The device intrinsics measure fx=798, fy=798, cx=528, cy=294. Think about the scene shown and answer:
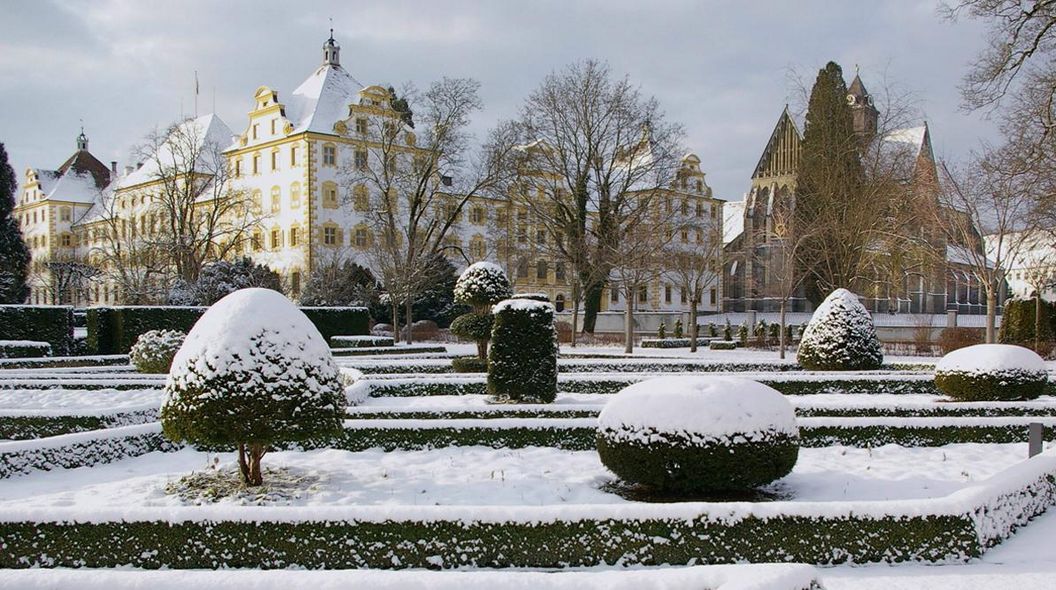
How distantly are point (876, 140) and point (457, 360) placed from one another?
23.3 m

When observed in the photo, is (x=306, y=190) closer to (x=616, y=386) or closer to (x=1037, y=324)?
(x=616, y=386)

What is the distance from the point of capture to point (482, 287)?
1944 centimetres

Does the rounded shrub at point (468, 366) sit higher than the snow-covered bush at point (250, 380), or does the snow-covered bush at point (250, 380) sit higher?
the snow-covered bush at point (250, 380)

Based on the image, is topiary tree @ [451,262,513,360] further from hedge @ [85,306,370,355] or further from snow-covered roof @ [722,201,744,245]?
snow-covered roof @ [722,201,744,245]

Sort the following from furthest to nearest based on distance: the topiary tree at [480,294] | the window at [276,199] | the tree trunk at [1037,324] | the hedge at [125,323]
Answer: the window at [276,199] → the hedge at [125,323] → the tree trunk at [1037,324] → the topiary tree at [480,294]

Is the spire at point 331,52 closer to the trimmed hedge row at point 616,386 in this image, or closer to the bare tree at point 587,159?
the bare tree at point 587,159

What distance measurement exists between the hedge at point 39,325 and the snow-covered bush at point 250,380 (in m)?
21.3

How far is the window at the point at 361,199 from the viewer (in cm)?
4066

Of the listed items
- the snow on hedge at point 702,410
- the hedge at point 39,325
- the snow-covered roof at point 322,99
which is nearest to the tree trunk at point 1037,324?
the snow on hedge at point 702,410

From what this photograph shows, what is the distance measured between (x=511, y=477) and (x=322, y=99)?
139 ft

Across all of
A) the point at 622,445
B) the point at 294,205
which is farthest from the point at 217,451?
the point at 294,205

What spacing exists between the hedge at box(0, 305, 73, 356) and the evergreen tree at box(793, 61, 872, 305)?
25.0 m

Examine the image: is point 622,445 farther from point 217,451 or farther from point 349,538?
point 217,451

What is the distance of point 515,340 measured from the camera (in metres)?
12.6
